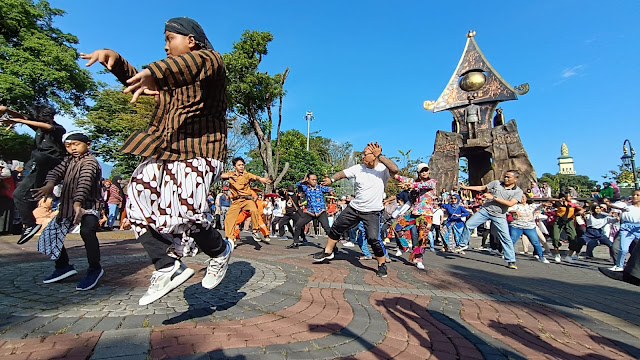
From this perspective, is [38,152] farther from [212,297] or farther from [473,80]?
[473,80]

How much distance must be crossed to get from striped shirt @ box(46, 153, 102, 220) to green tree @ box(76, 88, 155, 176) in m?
25.6

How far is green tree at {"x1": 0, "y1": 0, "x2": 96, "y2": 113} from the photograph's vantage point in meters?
19.0

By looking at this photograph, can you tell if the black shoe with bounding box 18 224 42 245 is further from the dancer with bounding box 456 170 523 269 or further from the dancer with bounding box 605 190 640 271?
the dancer with bounding box 605 190 640 271

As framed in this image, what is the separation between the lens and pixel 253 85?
21.0m

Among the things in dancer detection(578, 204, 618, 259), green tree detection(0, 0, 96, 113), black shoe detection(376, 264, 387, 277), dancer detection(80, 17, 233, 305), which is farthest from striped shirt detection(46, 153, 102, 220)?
green tree detection(0, 0, 96, 113)

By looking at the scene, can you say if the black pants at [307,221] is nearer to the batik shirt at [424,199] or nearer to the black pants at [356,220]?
the batik shirt at [424,199]

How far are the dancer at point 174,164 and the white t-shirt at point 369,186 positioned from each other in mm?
3361

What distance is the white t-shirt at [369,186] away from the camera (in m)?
5.35

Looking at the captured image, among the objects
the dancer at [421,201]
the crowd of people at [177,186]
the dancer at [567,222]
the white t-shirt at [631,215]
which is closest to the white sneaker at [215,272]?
the crowd of people at [177,186]

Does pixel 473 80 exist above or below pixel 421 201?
above

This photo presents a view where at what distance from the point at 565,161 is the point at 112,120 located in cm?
12786

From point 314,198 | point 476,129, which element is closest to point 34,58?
point 314,198

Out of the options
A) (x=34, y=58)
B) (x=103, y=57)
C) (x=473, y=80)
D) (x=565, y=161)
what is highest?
(x=565, y=161)

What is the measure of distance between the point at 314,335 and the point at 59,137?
12.9ft
